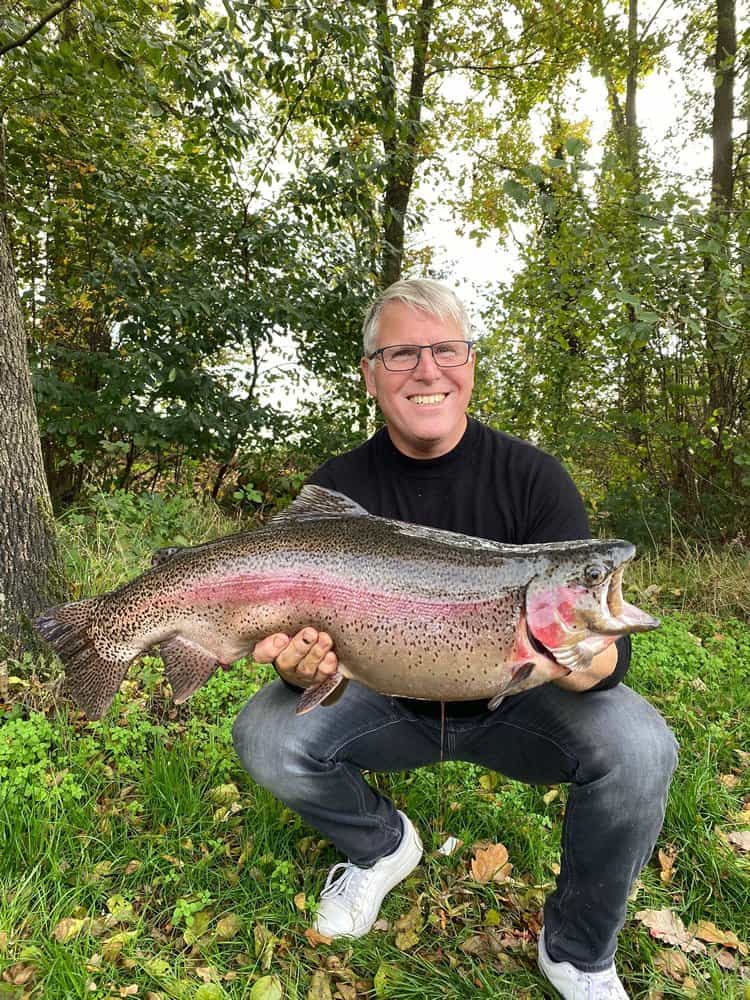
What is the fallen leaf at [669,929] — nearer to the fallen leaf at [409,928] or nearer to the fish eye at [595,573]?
the fallen leaf at [409,928]

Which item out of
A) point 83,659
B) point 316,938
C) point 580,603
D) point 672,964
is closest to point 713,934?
point 672,964

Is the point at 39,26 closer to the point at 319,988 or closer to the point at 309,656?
the point at 309,656

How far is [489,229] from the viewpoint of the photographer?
504 inches

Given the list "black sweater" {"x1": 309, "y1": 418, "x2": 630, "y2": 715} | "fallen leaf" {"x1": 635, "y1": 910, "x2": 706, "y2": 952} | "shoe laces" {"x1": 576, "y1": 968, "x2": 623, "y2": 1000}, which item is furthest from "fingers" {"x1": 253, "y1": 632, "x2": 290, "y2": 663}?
"fallen leaf" {"x1": 635, "y1": 910, "x2": 706, "y2": 952}

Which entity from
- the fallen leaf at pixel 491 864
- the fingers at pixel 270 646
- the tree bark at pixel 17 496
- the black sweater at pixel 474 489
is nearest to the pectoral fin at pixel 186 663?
the fingers at pixel 270 646

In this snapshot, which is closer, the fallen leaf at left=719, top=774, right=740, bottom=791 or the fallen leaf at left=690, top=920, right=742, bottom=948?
the fallen leaf at left=690, top=920, right=742, bottom=948

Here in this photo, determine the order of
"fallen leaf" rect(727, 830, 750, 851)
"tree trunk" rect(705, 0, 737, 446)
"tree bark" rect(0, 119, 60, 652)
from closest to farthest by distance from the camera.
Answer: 1. "fallen leaf" rect(727, 830, 750, 851)
2. "tree bark" rect(0, 119, 60, 652)
3. "tree trunk" rect(705, 0, 737, 446)

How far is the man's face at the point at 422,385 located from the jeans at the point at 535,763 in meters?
1.01

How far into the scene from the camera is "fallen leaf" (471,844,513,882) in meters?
2.49

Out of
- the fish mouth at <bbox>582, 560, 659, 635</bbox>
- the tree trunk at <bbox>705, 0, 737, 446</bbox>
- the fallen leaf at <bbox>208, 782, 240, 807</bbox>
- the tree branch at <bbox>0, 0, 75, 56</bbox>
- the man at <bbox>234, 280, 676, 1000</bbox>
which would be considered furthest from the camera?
the tree trunk at <bbox>705, 0, 737, 446</bbox>

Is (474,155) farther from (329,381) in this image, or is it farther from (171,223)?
(171,223)

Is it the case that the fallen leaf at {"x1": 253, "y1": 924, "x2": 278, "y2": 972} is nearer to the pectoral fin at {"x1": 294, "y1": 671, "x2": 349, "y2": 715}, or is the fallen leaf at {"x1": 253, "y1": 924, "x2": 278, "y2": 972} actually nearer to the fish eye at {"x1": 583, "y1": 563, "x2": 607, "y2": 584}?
the pectoral fin at {"x1": 294, "y1": 671, "x2": 349, "y2": 715}

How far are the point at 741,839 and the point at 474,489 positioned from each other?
1865 millimetres

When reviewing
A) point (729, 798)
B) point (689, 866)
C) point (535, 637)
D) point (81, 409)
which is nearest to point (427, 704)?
point (535, 637)
